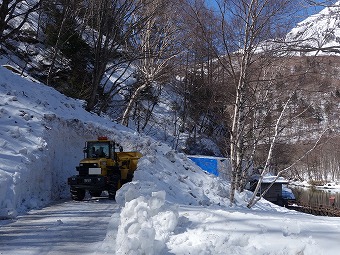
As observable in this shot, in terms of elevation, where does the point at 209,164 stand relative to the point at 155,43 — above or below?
below

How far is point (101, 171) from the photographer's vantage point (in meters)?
15.1

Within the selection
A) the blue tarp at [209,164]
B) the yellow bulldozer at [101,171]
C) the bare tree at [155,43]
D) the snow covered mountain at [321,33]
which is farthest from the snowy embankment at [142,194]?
the blue tarp at [209,164]

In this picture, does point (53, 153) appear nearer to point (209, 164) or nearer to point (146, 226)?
point (146, 226)

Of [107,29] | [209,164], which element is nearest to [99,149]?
[107,29]

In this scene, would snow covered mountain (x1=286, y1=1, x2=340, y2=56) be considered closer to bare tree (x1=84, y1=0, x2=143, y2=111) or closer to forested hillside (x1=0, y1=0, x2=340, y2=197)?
forested hillside (x1=0, y1=0, x2=340, y2=197)

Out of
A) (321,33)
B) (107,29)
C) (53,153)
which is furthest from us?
(107,29)

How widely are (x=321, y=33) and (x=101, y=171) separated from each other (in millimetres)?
9485

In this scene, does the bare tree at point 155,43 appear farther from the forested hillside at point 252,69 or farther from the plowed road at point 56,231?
the plowed road at point 56,231

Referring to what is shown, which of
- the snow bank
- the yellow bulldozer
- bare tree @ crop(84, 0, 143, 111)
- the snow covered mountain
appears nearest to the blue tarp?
bare tree @ crop(84, 0, 143, 111)

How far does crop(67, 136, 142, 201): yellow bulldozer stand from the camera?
14703 mm

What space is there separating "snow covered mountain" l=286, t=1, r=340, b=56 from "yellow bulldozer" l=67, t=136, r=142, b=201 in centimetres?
882

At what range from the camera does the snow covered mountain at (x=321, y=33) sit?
7.32m

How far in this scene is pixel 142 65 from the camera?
29.3 metres

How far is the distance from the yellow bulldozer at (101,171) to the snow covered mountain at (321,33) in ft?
29.0
